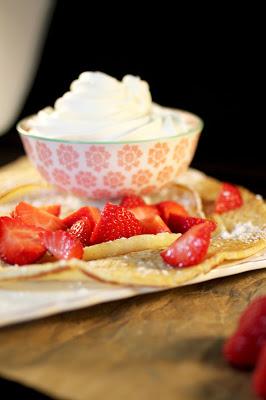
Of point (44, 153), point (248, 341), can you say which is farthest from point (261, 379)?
point (44, 153)

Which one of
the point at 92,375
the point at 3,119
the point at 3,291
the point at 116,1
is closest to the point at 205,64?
the point at 116,1

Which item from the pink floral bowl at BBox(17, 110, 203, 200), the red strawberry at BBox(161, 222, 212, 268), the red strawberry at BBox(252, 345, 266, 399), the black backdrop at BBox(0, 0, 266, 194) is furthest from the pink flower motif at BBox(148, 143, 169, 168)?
the red strawberry at BBox(252, 345, 266, 399)

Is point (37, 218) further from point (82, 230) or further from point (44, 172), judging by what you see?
point (44, 172)

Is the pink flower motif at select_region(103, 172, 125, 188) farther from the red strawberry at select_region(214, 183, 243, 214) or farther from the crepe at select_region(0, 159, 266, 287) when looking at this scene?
the red strawberry at select_region(214, 183, 243, 214)

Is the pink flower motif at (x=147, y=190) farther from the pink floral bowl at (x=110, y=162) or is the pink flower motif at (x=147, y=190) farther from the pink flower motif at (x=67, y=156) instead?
the pink flower motif at (x=67, y=156)

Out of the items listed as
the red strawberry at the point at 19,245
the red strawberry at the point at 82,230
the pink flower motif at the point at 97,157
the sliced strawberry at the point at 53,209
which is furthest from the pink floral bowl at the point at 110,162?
the red strawberry at the point at 19,245

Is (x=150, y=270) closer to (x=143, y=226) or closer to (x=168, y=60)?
(x=143, y=226)
